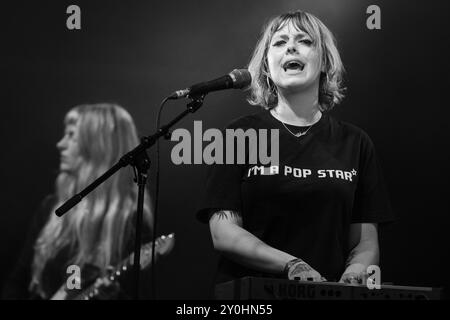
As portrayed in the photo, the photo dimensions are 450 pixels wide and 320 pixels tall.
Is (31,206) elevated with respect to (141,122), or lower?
lower

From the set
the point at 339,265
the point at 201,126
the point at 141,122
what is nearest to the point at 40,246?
the point at 141,122

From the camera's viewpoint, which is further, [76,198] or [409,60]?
[409,60]

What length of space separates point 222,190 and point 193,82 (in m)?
1.03

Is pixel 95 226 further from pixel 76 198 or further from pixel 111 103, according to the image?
pixel 76 198

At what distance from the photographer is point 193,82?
11.3 ft

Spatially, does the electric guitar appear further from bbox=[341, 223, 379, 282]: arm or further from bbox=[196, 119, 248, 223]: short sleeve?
bbox=[341, 223, 379, 282]: arm

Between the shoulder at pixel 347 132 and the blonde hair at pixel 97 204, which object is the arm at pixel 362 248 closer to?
the shoulder at pixel 347 132

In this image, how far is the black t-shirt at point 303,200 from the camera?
2.55 metres

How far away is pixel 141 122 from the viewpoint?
342cm

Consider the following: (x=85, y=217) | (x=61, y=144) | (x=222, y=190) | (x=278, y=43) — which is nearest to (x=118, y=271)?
(x=85, y=217)

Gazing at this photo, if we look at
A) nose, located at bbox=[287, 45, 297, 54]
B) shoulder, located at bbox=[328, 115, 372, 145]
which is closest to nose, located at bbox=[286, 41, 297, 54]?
nose, located at bbox=[287, 45, 297, 54]

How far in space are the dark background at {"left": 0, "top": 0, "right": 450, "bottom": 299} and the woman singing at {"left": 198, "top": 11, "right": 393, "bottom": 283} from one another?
20.3 inches

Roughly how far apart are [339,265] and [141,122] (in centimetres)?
136
